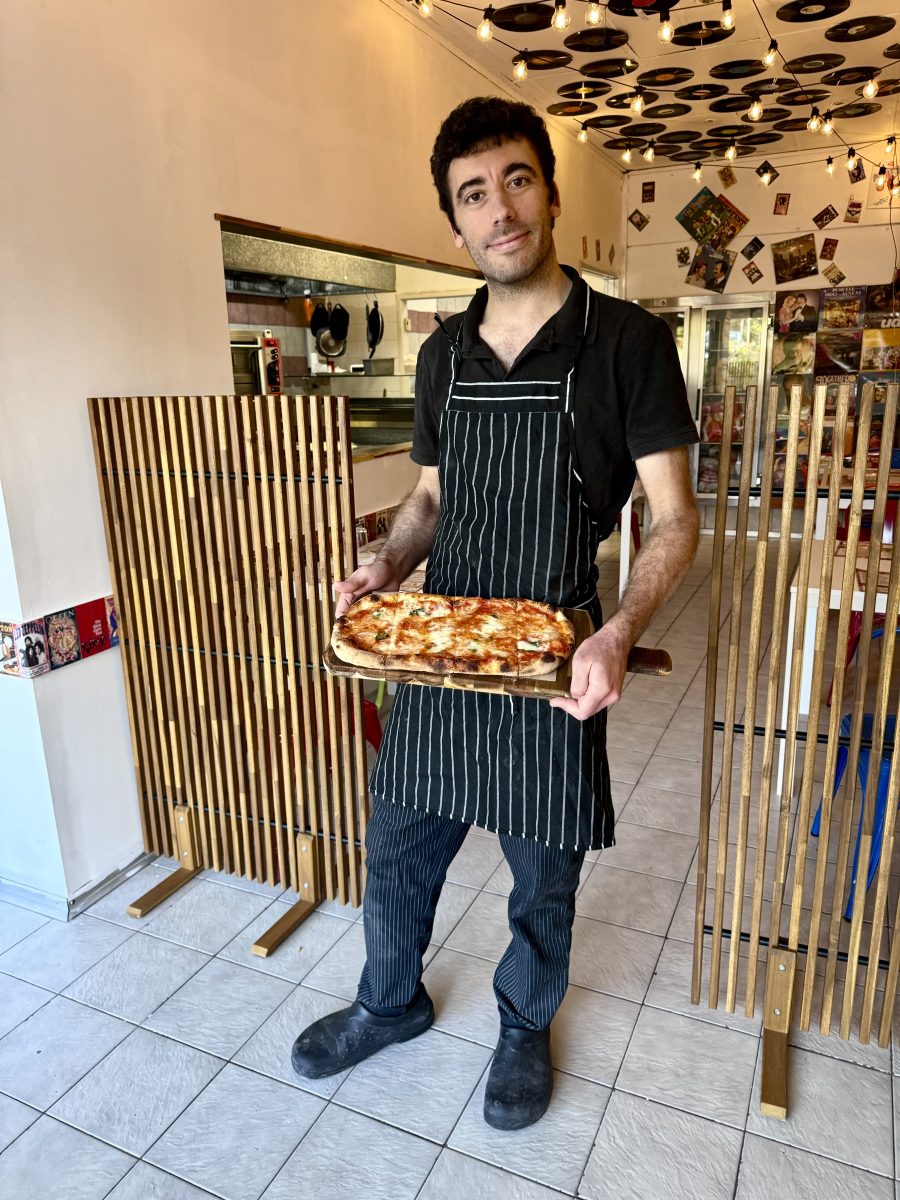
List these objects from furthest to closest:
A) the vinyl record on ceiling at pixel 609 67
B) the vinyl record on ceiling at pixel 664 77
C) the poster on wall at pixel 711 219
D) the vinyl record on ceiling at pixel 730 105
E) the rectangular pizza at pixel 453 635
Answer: the poster on wall at pixel 711 219, the vinyl record on ceiling at pixel 730 105, the vinyl record on ceiling at pixel 664 77, the vinyl record on ceiling at pixel 609 67, the rectangular pizza at pixel 453 635

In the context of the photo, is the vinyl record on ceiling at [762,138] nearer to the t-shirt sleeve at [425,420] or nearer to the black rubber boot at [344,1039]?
the t-shirt sleeve at [425,420]

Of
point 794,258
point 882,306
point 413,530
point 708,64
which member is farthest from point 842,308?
point 413,530

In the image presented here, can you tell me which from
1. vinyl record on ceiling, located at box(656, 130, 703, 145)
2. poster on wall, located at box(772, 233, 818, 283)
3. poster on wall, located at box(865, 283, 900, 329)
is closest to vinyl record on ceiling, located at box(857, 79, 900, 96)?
vinyl record on ceiling, located at box(656, 130, 703, 145)

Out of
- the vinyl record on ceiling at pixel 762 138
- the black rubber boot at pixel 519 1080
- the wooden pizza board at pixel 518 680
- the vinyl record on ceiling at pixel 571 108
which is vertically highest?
the vinyl record on ceiling at pixel 762 138

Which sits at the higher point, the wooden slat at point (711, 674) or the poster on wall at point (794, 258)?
the poster on wall at point (794, 258)

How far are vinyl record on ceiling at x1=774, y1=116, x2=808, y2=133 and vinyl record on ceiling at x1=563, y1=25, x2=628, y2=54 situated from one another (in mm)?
2306

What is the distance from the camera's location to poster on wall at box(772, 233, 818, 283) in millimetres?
7844

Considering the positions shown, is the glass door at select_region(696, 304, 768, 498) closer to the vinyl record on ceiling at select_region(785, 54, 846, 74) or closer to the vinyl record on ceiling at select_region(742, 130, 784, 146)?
the vinyl record on ceiling at select_region(742, 130, 784, 146)

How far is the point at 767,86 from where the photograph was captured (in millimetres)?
5664

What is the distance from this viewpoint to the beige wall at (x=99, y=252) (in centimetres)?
245

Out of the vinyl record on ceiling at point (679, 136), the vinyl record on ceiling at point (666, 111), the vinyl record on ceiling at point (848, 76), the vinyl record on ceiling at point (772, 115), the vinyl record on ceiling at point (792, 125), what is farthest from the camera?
the vinyl record on ceiling at point (679, 136)

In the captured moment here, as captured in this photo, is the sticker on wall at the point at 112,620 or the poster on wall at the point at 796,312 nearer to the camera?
the sticker on wall at the point at 112,620

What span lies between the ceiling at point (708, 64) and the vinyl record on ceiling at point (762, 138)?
14 mm

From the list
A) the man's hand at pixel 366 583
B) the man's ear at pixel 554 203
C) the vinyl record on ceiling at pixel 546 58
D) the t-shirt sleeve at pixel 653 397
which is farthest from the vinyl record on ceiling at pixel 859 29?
the man's hand at pixel 366 583
